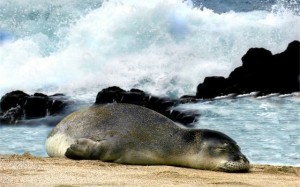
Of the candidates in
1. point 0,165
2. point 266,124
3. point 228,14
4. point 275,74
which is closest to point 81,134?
point 0,165

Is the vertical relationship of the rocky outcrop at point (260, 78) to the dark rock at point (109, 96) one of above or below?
above

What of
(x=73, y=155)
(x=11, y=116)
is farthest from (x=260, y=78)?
(x=73, y=155)

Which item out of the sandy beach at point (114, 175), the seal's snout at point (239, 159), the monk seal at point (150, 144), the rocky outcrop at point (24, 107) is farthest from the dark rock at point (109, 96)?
the seal's snout at point (239, 159)

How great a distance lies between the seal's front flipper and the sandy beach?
13 centimetres

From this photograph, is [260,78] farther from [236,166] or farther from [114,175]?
[114,175]

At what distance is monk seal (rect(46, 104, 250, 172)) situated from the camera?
6.65m

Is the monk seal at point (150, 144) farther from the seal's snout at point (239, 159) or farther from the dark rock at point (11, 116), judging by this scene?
the dark rock at point (11, 116)

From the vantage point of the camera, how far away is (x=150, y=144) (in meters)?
6.84

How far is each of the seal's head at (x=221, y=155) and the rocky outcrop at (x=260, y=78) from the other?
795 cm

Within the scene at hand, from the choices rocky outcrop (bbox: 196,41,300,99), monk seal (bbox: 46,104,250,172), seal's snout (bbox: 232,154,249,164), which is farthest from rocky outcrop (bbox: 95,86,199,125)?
seal's snout (bbox: 232,154,249,164)

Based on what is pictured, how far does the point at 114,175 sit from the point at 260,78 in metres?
10.2

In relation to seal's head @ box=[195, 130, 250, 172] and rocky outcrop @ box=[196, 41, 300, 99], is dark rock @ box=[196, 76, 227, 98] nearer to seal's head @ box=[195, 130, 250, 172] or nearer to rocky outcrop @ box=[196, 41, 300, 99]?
rocky outcrop @ box=[196, 41, 300, 99]

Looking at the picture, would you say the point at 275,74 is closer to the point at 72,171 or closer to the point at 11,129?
the point at 11,129

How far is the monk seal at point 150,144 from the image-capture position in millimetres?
6648
